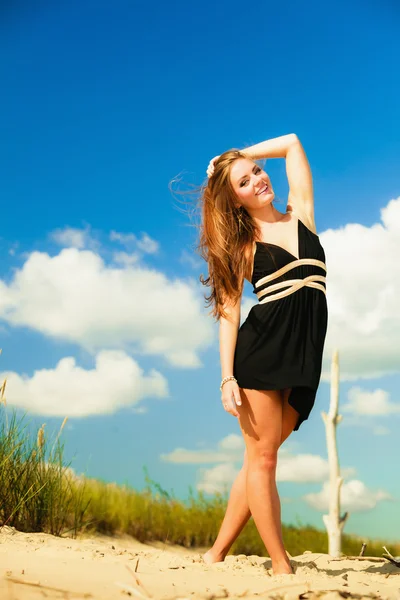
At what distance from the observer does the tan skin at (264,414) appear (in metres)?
3.02

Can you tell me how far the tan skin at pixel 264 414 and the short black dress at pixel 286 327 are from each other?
0.07 m

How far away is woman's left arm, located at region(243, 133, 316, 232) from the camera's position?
11.1 feet

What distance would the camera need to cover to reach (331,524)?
6.92 m

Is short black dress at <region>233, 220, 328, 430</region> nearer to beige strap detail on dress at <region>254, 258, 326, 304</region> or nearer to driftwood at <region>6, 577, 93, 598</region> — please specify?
beige strap detail on dress at <region>254, 258, 326, 304</region>

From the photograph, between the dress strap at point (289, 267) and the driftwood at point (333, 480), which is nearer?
the dress strap at point (289, 267)

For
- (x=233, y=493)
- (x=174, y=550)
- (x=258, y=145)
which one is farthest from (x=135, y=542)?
(x=258, y=145)

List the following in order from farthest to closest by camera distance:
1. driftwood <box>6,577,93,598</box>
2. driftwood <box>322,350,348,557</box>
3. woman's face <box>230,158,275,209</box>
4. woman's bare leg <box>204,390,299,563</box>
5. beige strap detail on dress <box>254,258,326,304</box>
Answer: driftwood <box>322,350,348,557</box>
woman's bare leg <box>204,390,299,563</box>
woman's face <box>230,158,275,209</box>
beige strap detail on dress <box>254,258,326,304</box>
driftwood <box>6,577,93,598</box>

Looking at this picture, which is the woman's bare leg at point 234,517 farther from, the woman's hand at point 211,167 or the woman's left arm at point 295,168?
the woman's hand at point 211,167

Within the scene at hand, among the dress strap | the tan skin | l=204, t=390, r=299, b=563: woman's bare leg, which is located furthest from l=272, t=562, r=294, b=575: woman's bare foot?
the dress strap

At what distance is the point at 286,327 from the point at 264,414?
414 millimetres

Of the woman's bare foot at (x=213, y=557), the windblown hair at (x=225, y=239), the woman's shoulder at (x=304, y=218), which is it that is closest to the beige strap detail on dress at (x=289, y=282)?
the windblown hair at (x=225, y=239)

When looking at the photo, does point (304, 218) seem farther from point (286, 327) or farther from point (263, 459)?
point (263, 459)

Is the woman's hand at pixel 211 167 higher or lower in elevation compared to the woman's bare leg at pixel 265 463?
higher

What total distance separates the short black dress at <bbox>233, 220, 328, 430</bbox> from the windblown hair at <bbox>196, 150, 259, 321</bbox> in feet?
0.30
